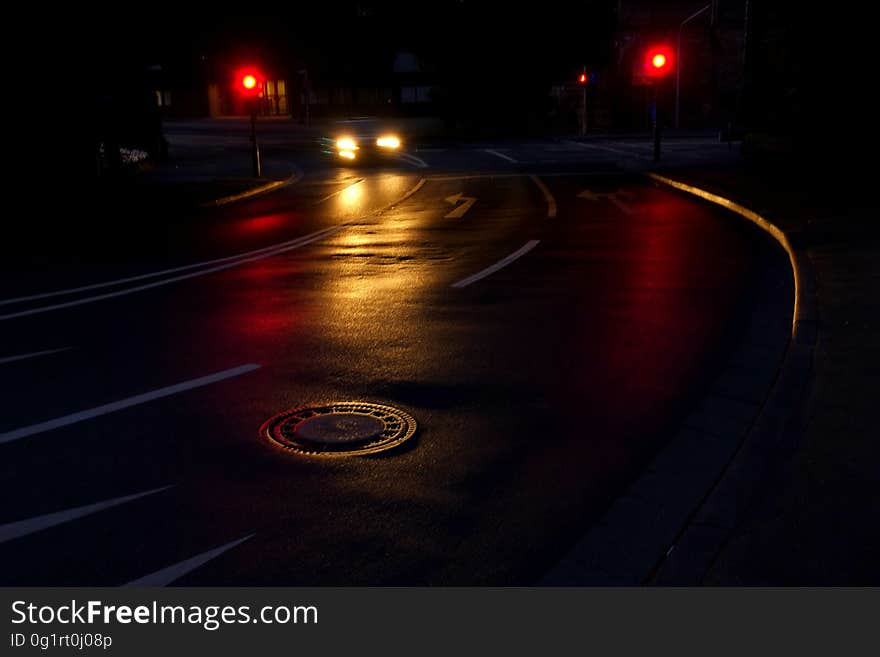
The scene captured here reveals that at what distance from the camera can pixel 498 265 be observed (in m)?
12.5

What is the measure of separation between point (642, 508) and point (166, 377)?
14.2 feet

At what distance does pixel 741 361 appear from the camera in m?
7.61

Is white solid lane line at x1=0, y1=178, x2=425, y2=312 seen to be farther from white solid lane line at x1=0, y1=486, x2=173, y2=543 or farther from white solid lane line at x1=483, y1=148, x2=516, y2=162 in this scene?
white solid lane line at x1=483, y1=148, x2=516, y2=162

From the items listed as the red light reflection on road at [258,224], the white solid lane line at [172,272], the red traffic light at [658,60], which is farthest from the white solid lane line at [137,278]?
the red traffic light at [658,60]

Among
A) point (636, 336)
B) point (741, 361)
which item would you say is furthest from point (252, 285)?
point (741, 361)

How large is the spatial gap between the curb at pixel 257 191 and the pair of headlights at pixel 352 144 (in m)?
8.64

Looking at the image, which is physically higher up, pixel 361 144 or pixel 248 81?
pixel 248 81

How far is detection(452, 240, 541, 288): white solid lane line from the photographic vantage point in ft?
37.1

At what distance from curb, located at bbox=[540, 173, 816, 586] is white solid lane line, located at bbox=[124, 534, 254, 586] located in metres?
1.67

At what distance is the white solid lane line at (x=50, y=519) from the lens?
4750 mm

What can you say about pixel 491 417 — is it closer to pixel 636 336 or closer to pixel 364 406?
pixel 364 406

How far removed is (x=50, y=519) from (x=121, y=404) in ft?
6.53

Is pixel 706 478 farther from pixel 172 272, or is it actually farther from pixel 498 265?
pixel 172 272

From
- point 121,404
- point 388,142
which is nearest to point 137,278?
point 121,404
